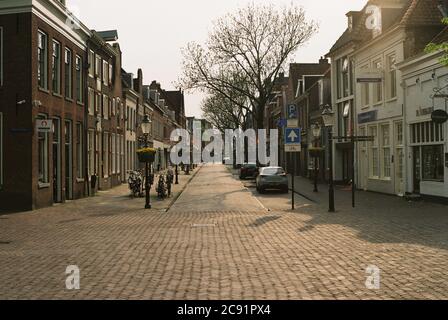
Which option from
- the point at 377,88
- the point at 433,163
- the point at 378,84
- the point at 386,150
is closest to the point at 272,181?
the point at 386,150

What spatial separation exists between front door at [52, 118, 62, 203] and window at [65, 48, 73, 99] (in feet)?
6.07

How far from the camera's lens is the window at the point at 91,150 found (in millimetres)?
28530

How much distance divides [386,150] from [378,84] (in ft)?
11.0

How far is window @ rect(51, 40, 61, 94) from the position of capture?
73.8ft

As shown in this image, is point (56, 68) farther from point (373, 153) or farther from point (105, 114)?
point (373, 153)

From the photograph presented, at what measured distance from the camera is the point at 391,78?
85.3ft

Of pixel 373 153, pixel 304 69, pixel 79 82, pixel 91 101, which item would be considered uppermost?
pixel 304 69

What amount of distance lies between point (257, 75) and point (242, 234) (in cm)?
3261

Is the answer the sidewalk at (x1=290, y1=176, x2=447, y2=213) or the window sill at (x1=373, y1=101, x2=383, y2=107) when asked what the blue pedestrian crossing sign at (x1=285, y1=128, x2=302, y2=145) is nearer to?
the sidewalk at (x1=290, y1=176, x2=447, y2=213)

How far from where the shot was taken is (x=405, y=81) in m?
23.5

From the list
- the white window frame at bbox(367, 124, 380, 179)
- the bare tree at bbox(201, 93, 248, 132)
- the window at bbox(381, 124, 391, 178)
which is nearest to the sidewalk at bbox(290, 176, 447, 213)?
the window at bbox(381, 124, 391, 178)

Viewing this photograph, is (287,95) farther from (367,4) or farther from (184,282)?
(184,282)

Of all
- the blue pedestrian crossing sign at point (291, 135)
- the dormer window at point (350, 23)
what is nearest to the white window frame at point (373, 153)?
the dormer window at point (350, 23)
